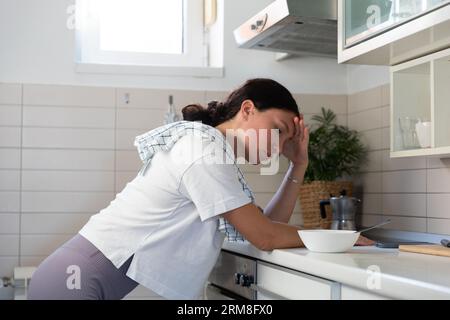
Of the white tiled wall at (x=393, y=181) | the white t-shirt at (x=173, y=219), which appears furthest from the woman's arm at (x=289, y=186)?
the white tiled wall at (x=393, y=181)

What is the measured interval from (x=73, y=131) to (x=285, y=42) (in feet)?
2.99

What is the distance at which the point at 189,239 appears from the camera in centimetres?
162

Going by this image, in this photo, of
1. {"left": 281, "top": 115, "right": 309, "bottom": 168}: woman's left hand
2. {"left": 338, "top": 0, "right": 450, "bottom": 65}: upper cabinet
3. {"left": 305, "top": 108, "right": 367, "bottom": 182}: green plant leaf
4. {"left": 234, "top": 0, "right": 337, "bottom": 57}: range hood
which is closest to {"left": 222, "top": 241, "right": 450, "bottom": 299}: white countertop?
{"left": 281, "top": 115, "right": 309, "bottom": 168}: woman's left hand

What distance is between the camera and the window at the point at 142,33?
9.41 ft

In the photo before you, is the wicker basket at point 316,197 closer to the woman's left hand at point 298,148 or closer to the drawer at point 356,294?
the woman's left hand at point 298,148

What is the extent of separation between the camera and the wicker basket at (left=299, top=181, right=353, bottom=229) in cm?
268

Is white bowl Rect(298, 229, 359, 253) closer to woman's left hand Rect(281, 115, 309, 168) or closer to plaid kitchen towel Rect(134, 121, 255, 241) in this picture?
plaid kitchen towel Rect(134, 121, 255, 241)

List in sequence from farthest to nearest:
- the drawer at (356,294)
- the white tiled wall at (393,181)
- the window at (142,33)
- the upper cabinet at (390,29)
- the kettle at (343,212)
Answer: the window at (142,33)
the kettle at (343,212)
the white tiled wall at (393,181)
the upper cabinet at (390,29)
the drawer at (356,294)

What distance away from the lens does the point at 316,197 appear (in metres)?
2.69

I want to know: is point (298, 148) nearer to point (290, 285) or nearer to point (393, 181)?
point (290, 285)

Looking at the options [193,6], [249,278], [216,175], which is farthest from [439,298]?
[193,6]

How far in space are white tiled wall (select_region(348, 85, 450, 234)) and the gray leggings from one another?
3.87 ft

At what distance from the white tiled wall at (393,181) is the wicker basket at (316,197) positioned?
127 millimetres

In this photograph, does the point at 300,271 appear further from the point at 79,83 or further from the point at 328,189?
the point at 79,83
